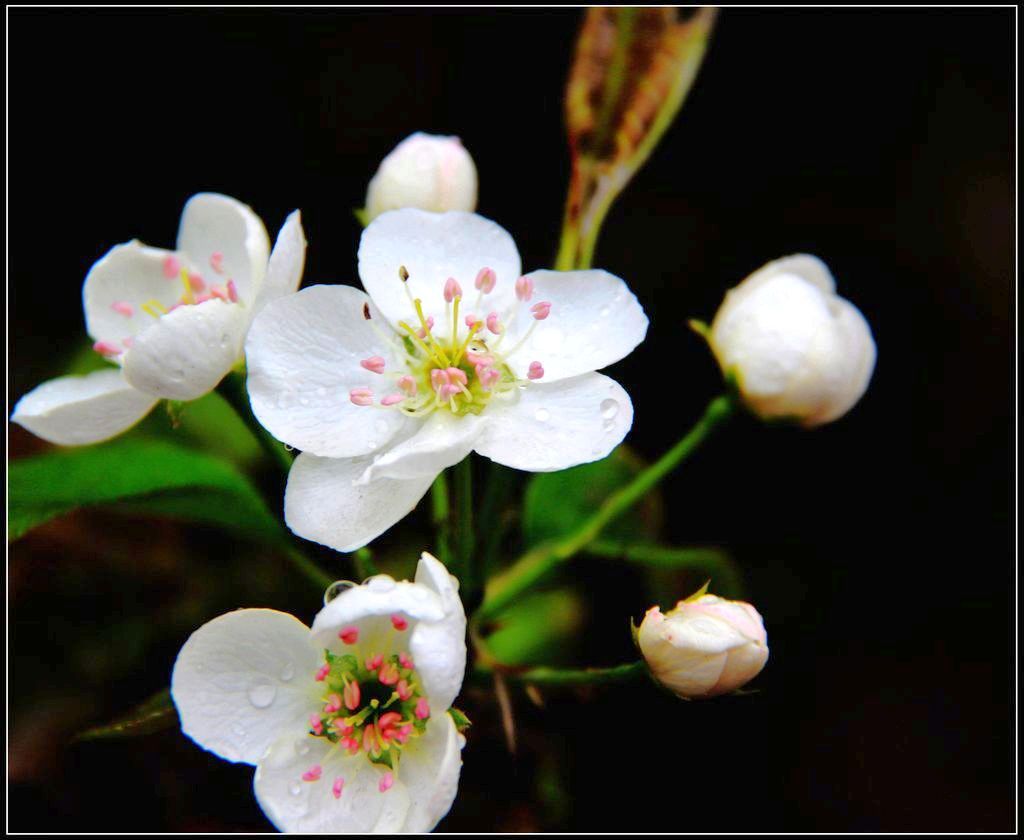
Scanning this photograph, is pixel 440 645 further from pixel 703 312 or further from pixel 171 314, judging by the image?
pixel 703 312

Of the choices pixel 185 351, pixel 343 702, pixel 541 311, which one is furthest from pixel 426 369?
pixel 343 702

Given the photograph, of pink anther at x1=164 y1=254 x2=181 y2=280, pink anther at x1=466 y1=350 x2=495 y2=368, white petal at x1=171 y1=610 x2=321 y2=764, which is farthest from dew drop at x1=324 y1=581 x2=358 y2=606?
pink anther at x1=164 y1=254 x2=181 y2=280

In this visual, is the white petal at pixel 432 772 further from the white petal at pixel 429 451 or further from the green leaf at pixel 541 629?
the green leaf at pixel 541 629

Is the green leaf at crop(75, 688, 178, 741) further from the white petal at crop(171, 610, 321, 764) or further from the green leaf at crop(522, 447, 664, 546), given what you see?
the green leaf at crop(522, 447, 664, 546)

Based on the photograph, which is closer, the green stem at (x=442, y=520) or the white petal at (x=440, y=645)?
the white petal at (x=440, y=645)

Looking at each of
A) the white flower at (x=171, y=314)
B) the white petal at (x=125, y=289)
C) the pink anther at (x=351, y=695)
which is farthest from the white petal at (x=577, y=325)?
the white petal at (x=125, y=289)

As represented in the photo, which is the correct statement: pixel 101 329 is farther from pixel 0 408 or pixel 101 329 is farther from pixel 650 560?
pixel 650 560
